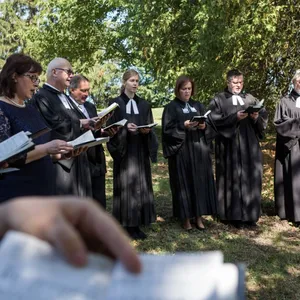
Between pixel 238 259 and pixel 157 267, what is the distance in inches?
166

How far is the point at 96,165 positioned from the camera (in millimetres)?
5211

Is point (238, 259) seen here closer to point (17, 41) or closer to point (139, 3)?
point (139, 3)

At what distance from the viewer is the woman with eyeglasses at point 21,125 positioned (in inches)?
112

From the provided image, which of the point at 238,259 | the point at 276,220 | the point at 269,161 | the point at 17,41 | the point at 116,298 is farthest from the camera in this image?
the point at 17,41

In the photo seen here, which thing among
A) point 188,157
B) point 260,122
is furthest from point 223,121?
point 188,157


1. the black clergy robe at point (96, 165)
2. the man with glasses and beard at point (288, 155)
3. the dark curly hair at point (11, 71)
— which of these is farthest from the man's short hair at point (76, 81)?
the man with glasses and beard at point (288, 155)

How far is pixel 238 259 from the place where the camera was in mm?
4570

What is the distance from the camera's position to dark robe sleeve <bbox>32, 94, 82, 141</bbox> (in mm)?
4043

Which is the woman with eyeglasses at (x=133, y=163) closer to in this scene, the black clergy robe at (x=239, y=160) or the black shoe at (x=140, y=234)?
the black shoe at (x=140, y=234)

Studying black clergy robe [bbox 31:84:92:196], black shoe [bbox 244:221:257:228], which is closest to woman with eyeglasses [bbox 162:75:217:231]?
black shoe [bbox 244:221:257:228]

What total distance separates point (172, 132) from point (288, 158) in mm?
1614

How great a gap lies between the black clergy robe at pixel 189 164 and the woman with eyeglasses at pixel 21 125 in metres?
2.82

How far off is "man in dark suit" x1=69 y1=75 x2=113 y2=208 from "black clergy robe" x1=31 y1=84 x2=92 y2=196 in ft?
2.04

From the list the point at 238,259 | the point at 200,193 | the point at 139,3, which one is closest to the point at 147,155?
the point at 200,193
